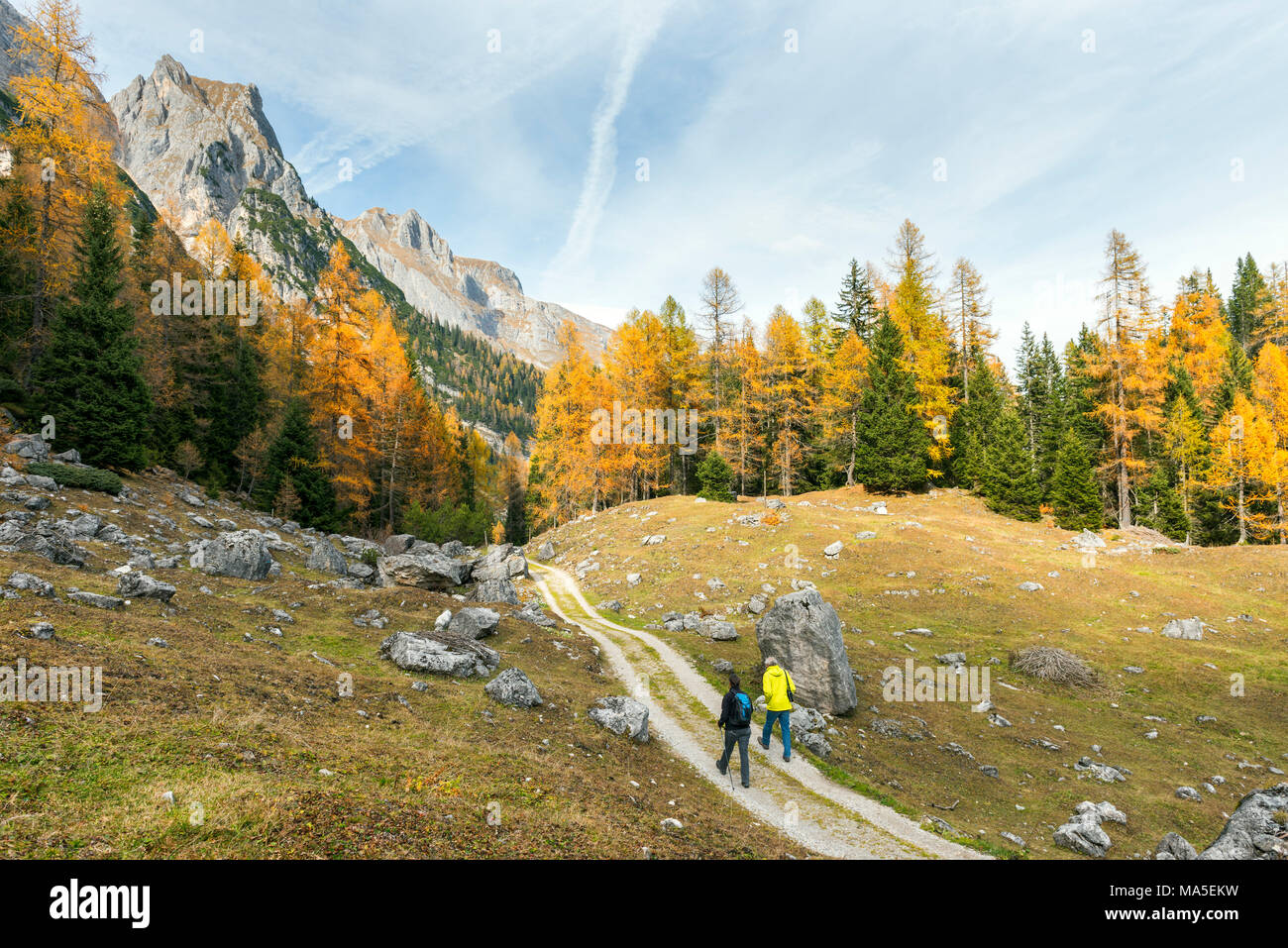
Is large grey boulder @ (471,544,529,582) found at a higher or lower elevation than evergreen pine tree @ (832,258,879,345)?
lower

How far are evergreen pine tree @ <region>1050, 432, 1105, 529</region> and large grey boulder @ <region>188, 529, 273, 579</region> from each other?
52449 mm

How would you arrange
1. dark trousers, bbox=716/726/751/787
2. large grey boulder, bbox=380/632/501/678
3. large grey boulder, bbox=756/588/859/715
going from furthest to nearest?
large grey boulder, bbox=756/588/859/715 < large grey boulder, bbox=380/632/501/678 < dark trousers, bbox=716/726/751/787

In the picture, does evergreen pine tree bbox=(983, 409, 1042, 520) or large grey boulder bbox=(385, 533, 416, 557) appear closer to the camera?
large grey boulder bbox=(385, 533, 416, 557)

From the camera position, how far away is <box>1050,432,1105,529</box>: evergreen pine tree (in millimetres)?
40906

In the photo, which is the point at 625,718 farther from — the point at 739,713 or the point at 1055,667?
the point at 1055,667

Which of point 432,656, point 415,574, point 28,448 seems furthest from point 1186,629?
point 28,448

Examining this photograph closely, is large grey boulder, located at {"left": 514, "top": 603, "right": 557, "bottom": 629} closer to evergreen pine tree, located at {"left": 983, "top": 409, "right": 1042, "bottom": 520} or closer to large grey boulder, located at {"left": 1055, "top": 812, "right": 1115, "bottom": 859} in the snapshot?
large grey boulder, located at {"left": 1055, "top": 812, "right": 1115, "bottom": 859}

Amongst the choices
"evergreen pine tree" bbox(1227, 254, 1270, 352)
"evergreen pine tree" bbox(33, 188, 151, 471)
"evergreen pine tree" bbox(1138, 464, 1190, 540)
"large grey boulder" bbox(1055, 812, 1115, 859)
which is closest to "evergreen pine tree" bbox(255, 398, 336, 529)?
"evergreen pine tree" bbox(33, 188, 151, 471)

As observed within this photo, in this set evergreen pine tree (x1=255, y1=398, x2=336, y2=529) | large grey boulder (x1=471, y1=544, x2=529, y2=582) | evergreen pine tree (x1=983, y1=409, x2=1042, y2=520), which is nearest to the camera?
large grey boulder (x1=471, y1=544, x2=529, y2=582)

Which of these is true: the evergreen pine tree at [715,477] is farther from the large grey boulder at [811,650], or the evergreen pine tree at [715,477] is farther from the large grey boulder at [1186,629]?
the large grey boulder at [1186,629]

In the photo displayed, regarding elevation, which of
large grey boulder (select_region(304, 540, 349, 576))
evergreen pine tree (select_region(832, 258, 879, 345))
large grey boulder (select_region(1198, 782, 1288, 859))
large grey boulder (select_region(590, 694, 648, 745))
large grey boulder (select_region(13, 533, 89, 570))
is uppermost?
evergreen pine tree (select_region(832, 258, 879, 345))

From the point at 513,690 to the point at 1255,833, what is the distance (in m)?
13.9

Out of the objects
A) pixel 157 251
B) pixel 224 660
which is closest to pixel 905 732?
pixel 224 660
